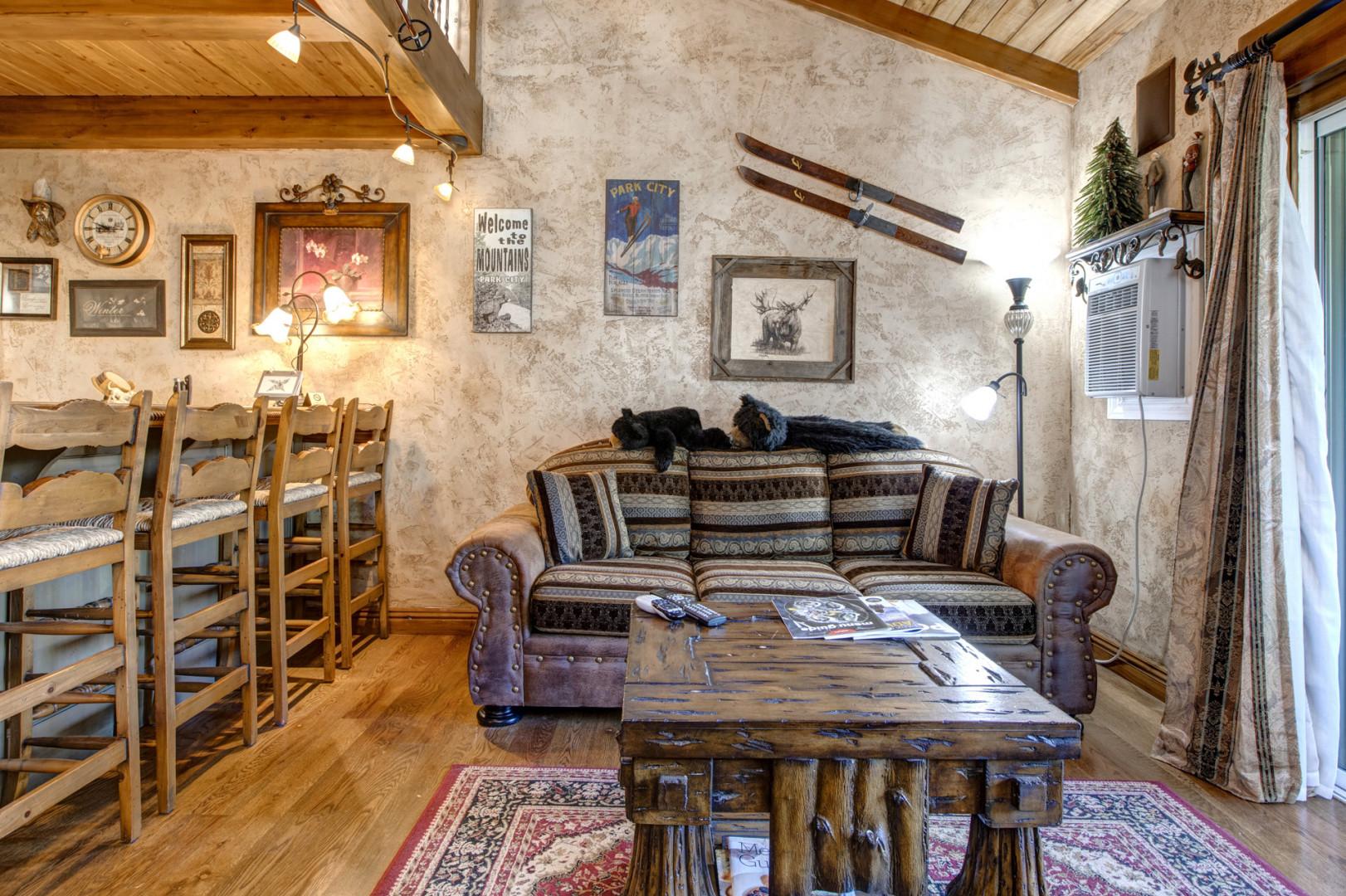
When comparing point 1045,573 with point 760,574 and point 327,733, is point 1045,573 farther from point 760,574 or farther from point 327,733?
point 327,733

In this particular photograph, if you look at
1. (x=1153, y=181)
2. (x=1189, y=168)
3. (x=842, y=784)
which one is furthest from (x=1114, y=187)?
(x=842, y=784)

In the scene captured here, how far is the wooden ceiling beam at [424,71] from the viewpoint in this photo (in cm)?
230

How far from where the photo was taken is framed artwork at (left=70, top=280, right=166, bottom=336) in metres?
3.47

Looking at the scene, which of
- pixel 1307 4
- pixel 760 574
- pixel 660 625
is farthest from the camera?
pixel 760 574

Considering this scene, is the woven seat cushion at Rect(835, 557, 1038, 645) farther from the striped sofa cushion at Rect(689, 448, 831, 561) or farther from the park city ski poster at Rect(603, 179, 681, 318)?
the park city ski poster at Rect(603, 179, 681, 318)

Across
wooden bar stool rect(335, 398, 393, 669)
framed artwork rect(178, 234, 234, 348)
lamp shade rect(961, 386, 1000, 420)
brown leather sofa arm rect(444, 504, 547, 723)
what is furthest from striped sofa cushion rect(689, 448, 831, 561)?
framed artwork rect(178, 234, 234, 348)

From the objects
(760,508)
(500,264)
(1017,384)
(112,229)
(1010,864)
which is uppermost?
(112,229)

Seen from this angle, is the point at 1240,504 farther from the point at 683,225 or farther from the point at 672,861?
the point at 683,225

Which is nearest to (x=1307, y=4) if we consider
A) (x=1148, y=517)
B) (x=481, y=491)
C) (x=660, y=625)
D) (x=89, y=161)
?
(x=1148, y=517)

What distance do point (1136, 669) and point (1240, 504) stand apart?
1063 millimetres

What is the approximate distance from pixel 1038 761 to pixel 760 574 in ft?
4.51

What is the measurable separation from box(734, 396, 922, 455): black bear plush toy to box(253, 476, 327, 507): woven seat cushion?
1.71 metres

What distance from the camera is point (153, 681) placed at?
1854 mm

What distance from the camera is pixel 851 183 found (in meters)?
3.42
